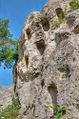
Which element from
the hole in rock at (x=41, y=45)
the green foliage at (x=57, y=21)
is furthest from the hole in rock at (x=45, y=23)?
the hole in rock at (x=41, y=45)

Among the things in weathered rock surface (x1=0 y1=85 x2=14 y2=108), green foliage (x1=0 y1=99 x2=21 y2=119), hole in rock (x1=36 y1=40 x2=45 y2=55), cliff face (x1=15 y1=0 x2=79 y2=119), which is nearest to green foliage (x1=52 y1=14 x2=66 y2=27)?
cliff face (x1=15 y1=0 x2=79 y2=119)

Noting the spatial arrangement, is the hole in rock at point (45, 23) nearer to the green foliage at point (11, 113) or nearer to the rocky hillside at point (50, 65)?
the rocky hillside at point (50, 65)

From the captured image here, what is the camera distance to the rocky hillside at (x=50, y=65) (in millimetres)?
6562

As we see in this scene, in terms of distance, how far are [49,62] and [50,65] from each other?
1.07 feet

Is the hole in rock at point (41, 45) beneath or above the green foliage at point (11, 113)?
above

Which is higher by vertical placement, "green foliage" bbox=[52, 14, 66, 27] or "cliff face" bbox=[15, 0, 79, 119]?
"green foliage" bbox=[52, 14, 66, 27]

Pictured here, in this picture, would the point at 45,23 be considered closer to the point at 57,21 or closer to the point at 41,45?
the point at 57,21

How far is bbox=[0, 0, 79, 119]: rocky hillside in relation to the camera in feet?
21.5

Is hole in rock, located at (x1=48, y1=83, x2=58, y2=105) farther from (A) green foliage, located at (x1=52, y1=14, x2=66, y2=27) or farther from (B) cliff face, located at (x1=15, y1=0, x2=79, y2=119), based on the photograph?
(A) green foliage, located at (x1=52, y1=14, x2=66, y2=27)

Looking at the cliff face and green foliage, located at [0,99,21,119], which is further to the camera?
green foliage, located at [0,99,21,119]

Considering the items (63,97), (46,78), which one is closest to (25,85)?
(46,78)

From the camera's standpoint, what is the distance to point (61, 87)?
22.9 ft

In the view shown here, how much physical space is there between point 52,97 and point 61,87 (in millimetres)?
847

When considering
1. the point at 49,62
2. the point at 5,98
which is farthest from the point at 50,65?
the point at 5,98
